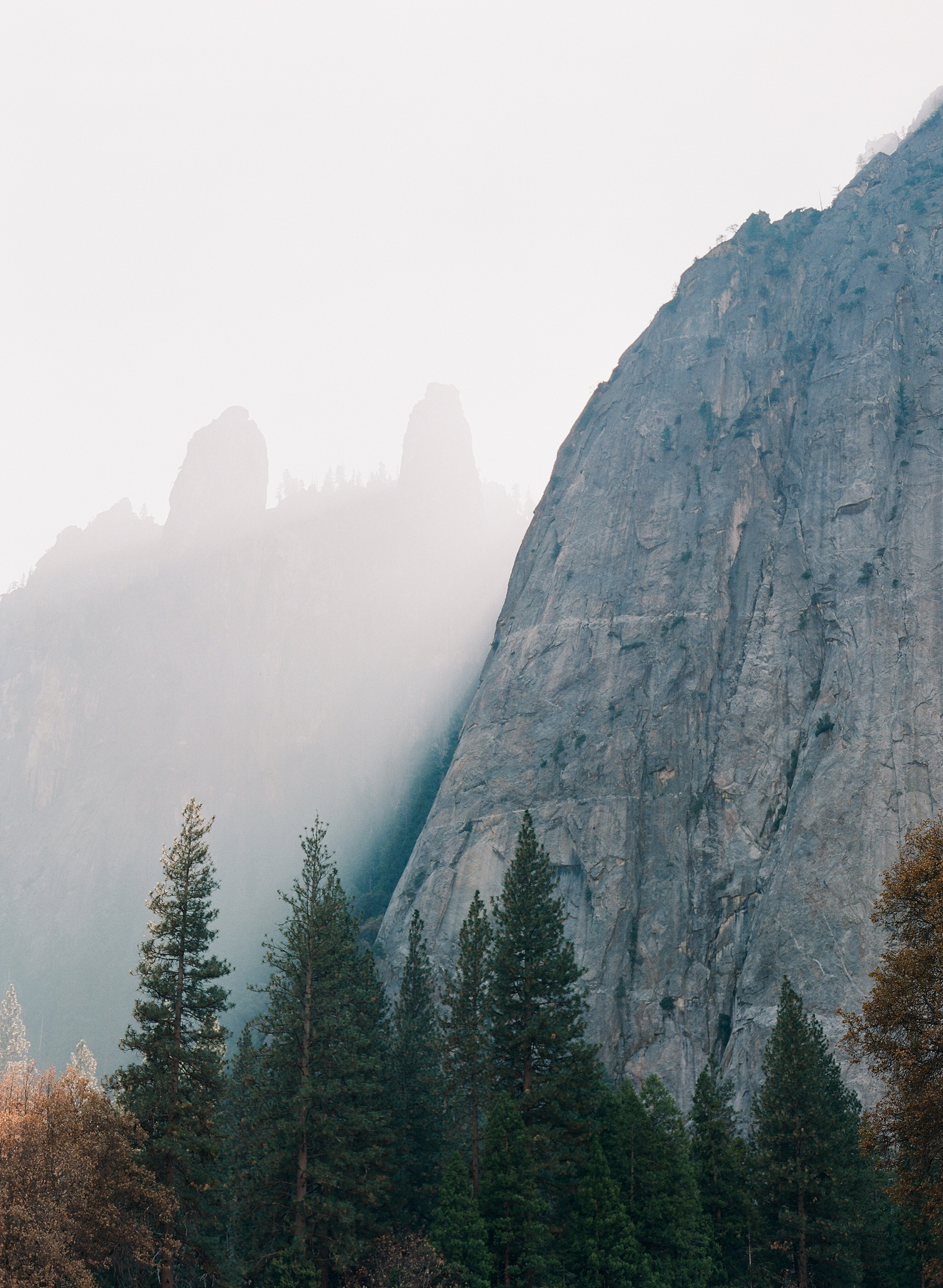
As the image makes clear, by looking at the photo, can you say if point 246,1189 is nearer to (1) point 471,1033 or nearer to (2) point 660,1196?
(1) point 471,1033

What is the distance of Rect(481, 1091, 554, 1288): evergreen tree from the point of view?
1191 inches

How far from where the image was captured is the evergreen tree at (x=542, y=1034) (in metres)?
33.7

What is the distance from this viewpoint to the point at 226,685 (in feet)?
513

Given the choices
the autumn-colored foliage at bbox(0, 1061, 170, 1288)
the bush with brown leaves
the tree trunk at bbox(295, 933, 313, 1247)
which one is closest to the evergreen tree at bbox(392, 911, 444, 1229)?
the bush with brown leaves

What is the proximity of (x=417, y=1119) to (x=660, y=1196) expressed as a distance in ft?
32.6

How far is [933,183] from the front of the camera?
97.0 meters

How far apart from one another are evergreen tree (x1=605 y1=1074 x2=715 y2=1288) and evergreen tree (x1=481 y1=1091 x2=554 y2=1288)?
15.8ft

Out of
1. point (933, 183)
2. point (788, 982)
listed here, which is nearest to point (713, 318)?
point (933, 183)

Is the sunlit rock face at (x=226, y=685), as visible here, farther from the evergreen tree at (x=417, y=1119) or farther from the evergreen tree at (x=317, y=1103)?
the evergreen tree at (x=317, y=1103)

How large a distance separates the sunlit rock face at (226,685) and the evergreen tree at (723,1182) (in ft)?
296

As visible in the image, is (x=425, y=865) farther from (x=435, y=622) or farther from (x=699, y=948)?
(x=435, y=622)

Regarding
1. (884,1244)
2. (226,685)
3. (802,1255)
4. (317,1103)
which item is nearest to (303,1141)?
(317,1103)

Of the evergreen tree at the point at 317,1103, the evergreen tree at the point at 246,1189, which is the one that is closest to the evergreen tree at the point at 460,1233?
the evergreen tree at the point at 317,1103

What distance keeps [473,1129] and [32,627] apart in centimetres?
15945
